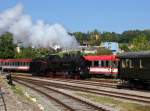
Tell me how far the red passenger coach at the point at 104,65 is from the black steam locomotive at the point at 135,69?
13.8 meters

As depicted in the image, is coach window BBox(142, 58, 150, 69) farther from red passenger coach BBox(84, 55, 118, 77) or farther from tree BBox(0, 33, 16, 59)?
tree BBox(0, 33, 16, 59)

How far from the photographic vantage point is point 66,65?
171 feet

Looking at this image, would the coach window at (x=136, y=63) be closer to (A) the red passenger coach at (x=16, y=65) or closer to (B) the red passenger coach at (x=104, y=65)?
(B) the red passenger coach at (x=104, y=65)

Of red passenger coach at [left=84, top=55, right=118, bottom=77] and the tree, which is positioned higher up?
the tree

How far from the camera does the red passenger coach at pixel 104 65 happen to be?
1908 inches

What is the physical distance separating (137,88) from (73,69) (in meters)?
19.9

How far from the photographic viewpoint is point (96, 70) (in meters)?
51.9

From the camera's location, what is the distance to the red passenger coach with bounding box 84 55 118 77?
48.5 m

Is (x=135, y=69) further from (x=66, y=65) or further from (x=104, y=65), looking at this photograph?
(x=66, y=65)

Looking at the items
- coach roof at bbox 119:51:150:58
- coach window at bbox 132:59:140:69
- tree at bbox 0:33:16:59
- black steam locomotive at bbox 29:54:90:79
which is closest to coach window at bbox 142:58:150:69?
coach roof at bbox 119:51:150:58

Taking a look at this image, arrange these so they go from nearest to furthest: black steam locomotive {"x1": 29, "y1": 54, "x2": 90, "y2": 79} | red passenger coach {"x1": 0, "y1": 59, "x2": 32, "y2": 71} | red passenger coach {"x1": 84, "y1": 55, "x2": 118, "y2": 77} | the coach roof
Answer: the coach roof < red passenger coach {"x1": 84, "y1": 55, "x2": 118, "y2": 77} < black steam locomotive {"x1": 29, "y1": 54, "x2": 90, "y2": 79} < red passenger coach {"x1": 0, "y1": 59, "x2": 32, "y2": 71}

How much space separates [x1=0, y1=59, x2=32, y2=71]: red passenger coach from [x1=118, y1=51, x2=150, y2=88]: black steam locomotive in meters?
37.9

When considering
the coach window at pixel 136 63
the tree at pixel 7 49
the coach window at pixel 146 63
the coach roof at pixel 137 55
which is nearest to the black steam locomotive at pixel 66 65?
the coach roof at pixel 137 55

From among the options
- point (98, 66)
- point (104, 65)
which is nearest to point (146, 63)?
point (104, 65)
